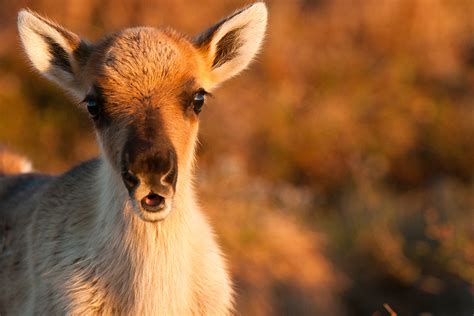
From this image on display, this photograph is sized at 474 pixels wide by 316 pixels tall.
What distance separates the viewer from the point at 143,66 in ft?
22.2

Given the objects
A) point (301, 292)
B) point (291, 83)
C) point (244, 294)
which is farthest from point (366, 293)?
point (291, 83)

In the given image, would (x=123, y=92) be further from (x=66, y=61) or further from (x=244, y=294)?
(x=244, y=294)

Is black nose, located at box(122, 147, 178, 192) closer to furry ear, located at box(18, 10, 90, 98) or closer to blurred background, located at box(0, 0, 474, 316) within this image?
furry ear, located at box(18, 10, 90, 98)

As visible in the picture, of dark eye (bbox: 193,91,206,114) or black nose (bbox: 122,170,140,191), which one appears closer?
black nose (bbox: 122,170,140,191)

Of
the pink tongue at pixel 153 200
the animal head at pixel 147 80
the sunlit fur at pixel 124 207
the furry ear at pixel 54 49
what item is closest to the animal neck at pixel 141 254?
the sunlit fur at pixel 124 207

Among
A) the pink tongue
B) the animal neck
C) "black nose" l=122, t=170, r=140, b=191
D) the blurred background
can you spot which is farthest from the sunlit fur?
the blurred background

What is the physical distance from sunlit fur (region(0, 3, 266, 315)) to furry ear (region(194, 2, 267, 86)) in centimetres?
1

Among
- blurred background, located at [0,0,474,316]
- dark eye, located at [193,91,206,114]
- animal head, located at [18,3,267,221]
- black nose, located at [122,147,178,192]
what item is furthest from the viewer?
blurred background, located at [0,0,474,316]

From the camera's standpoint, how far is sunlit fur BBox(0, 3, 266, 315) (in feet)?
22.0

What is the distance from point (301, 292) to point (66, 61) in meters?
8.37

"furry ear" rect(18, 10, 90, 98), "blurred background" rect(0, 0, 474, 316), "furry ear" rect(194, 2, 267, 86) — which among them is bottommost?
"furry ear" rect(194, 2, 267, 86)

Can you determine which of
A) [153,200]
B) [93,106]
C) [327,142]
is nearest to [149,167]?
[153,200]

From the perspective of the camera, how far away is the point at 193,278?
7109 millimetres

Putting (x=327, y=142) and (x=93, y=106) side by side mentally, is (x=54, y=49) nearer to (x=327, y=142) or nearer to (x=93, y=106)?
(x=93, y=106)
